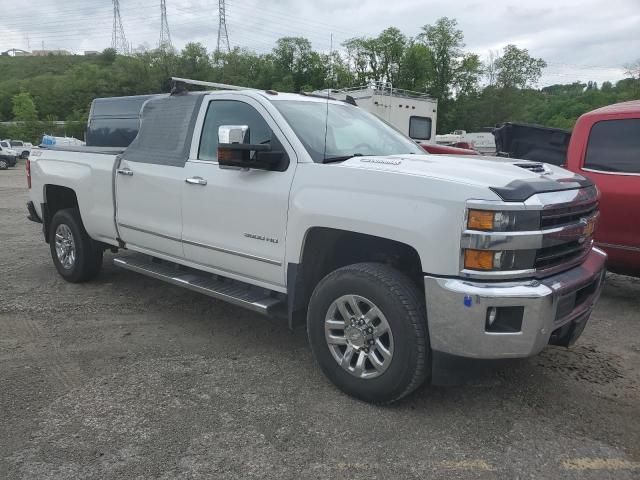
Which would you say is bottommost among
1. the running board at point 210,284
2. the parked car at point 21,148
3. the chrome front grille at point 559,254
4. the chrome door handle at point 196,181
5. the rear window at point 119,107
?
the parked car at point 21,148

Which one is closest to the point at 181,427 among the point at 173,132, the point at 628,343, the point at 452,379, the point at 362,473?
the point at 362,473

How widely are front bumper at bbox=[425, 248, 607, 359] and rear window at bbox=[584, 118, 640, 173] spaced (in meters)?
2.90

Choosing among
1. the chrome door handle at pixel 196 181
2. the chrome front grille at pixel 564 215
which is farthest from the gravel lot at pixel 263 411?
the chrome door handle at pixel 196 181

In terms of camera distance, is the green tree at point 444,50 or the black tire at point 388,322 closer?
the black tire at point 388,322

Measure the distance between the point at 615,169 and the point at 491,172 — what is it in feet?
9.53

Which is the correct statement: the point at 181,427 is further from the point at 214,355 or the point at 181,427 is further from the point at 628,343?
the point at 628,343

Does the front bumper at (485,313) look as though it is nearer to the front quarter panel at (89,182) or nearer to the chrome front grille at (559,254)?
the chrome front grille at (559,254)

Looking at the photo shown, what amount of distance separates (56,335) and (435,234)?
336cm

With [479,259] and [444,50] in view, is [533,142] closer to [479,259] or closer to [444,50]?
[479,259]

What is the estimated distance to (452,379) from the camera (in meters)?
3.03

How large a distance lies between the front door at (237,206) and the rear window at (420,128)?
1305 centimetres

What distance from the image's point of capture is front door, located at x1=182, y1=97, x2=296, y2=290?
373cm

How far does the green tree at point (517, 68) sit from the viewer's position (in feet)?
224

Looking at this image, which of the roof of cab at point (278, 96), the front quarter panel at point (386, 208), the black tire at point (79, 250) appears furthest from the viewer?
the black tire at point (79, 250)
